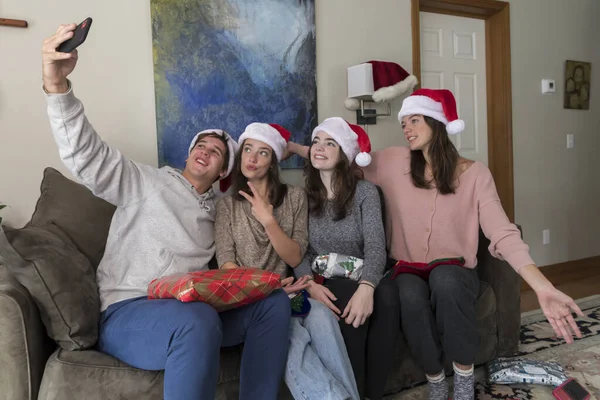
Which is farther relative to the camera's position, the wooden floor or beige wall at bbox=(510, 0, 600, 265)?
beige wall at bbox=(510, 0, 600, 265)

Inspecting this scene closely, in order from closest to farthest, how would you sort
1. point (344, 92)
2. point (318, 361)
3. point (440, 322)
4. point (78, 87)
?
point (318, 361) < point (440, 322) < point (78, 87) < point (344, 92)

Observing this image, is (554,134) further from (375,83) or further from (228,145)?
(228,145)

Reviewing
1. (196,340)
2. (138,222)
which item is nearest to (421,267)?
(196,340)

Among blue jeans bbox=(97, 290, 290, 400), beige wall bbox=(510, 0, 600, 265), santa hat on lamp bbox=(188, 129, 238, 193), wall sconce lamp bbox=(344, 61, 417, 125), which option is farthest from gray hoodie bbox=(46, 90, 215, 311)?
beige wall bbox=(510, 0, 600, 265)

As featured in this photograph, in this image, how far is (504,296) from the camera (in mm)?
1973

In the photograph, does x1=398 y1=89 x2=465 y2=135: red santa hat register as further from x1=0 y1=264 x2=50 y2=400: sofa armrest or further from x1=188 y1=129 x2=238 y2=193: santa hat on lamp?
x1=0 y1=264 x2=50 y2=400: sofa armrest

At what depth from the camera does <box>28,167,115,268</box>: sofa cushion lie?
5.52 feet

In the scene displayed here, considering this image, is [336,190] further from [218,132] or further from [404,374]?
[404,374]

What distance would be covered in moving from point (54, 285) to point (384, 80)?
2003 millimetres

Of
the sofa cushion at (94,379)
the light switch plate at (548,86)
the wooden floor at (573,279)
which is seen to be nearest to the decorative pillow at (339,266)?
the sofa cushion at (94,379)

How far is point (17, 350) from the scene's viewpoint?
1.25m

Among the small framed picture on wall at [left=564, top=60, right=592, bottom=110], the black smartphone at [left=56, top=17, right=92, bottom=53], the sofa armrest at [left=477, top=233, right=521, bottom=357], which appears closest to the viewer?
the black smartphone at [left=56, top=17, right=92, bottom=53]

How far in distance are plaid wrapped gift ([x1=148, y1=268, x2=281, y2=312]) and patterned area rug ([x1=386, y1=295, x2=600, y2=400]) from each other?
33.5 inches

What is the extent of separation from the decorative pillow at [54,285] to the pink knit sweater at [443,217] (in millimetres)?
1239
